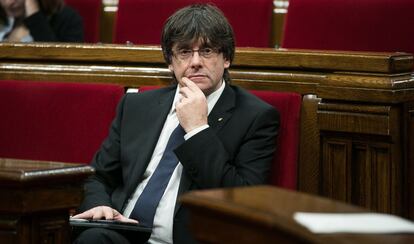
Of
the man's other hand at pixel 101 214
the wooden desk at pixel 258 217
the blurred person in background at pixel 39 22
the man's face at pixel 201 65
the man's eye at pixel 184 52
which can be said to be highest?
the blurred person in background at pixel 39 22

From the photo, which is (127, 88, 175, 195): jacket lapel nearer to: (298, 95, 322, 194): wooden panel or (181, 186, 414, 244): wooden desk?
(298, 95, 322, 194): wooden panel

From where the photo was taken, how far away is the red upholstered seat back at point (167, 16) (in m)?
1.43

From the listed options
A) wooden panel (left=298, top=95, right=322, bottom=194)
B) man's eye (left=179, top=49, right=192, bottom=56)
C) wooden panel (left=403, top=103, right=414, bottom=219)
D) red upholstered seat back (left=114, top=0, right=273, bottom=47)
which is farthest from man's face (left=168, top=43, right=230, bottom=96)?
red upholstered seat back (left=114, top=0, right=273, bottom=47)

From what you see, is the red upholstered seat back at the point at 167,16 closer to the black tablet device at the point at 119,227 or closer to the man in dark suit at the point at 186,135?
the man in dark suit at the point at 186,135

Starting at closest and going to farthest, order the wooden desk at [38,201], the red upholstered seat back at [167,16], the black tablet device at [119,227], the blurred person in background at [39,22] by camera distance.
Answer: the wooden desk at [38,201]
the black tablet device at [119,227]
the red upholstered seat back at [167,16]
the blurred person in background at [39,22]

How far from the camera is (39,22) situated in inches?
62.2

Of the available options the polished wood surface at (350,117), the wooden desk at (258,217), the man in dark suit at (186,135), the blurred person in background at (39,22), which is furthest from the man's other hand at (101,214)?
the blurred person in background at (39,22)

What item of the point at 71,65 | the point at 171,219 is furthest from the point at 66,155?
the point at 171,219

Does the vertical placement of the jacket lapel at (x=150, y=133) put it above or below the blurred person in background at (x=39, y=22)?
below

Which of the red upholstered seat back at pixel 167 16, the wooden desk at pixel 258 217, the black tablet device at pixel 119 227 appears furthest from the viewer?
the red upholstered seat back at pixel 167 16

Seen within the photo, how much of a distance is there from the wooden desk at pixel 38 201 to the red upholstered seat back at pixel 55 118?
0.38 m

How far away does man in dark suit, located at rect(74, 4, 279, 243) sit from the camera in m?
1.02

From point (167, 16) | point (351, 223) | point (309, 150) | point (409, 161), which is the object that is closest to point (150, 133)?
point (309, 150)

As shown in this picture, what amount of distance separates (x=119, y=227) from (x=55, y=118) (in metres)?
0.32
